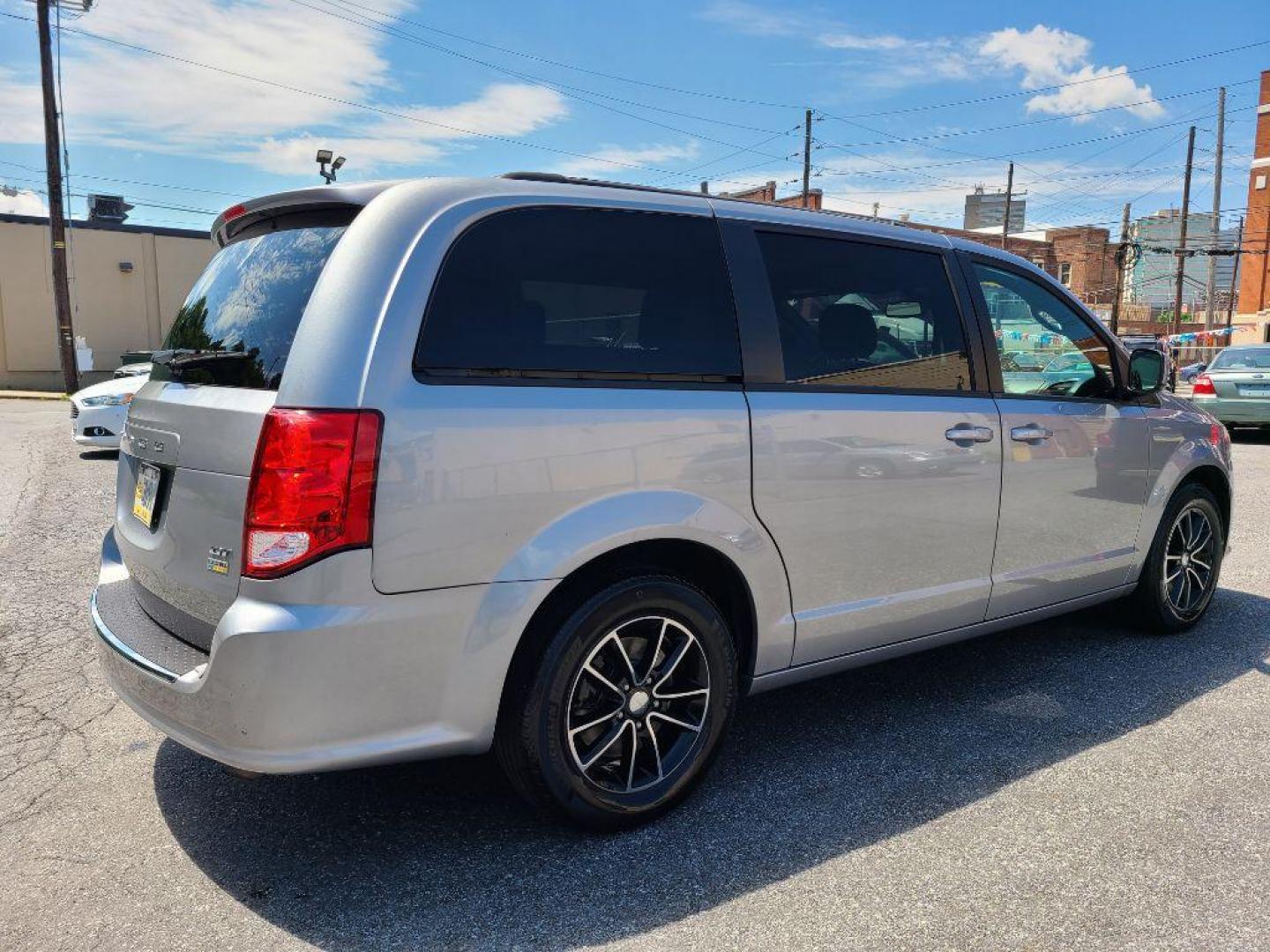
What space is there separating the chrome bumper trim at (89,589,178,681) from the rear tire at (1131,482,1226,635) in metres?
4.27

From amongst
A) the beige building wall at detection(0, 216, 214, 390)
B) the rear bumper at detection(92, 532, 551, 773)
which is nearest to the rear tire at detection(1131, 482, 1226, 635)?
the rear bumper at detection(92, 532, 551, 773)

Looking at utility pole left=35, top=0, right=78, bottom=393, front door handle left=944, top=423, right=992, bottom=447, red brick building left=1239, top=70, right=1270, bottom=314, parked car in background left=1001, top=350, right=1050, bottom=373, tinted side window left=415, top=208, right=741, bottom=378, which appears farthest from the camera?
red brick building left=1239, top=70, right=1270, bottom=314

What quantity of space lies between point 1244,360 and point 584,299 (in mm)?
14177

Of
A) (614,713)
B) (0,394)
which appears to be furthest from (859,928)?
(0,394)

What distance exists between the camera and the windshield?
13582 mm

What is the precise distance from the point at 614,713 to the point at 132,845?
57.5 inches

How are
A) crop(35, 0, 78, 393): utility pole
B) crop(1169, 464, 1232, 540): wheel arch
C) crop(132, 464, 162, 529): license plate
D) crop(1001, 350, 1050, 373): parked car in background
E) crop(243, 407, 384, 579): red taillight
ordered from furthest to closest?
crop(35, 0, 78, 393): utility pole < crop(1169, 464, 1232, 540): wheel arch < crop(1001, 350, 1050, 373): parked car in background < crop(132, 464, 162, 529): license plate < crop(243, 407, 384, 579): red taillight

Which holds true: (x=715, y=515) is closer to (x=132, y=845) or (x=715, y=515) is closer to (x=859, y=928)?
(x=859, y=928)

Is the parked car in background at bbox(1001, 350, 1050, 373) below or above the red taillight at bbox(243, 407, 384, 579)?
above

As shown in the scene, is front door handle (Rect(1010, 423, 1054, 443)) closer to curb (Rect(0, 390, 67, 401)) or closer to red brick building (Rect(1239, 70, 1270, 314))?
curb (Rect(0, 390, 67, 401))

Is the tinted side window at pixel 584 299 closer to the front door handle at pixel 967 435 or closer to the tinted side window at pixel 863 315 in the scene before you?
the tinted side window at pixel 863 315

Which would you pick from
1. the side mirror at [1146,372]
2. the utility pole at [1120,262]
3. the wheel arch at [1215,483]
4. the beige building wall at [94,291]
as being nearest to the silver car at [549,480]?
the side mirror at [1146,372]

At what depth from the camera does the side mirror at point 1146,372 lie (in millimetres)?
4367

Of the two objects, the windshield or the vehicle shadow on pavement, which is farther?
the windshield
